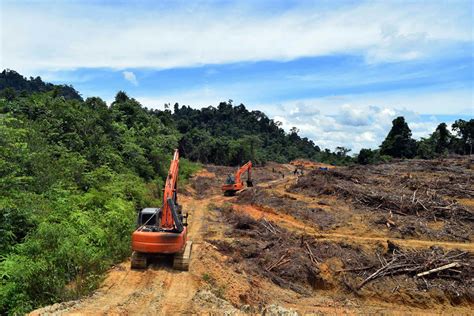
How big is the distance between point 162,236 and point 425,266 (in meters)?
10.0

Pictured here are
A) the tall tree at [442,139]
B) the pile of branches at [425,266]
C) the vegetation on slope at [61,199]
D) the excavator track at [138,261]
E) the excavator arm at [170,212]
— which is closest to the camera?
the vegetation on slope at [61,199]

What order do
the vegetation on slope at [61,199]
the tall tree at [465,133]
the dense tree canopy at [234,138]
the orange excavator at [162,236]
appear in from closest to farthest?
the vegetation on slope at [61,199] < the orange excavator at [162,236] < the tall tree at [465,133] < the dense tree canopy at [234,138]

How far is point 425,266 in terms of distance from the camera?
47.6 feet

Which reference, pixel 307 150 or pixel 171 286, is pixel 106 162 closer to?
pixel 171 286

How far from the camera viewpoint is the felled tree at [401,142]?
6384cm

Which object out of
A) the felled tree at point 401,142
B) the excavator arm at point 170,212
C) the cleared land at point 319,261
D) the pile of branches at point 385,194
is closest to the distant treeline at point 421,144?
the felled tree at point 401,142

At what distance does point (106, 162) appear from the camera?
2241 centimetres

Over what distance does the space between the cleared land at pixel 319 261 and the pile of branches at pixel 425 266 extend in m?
0.04

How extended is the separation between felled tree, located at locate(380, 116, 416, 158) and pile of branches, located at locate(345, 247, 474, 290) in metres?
52.1

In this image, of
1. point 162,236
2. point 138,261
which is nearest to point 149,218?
point 162,236

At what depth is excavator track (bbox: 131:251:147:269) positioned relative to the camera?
463 inches

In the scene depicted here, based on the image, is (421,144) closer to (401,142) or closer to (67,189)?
(401,142)

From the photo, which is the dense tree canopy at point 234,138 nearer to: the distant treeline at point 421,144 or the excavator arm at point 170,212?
the distant treeline at point 421,144

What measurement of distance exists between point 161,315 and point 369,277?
843 centimetres
